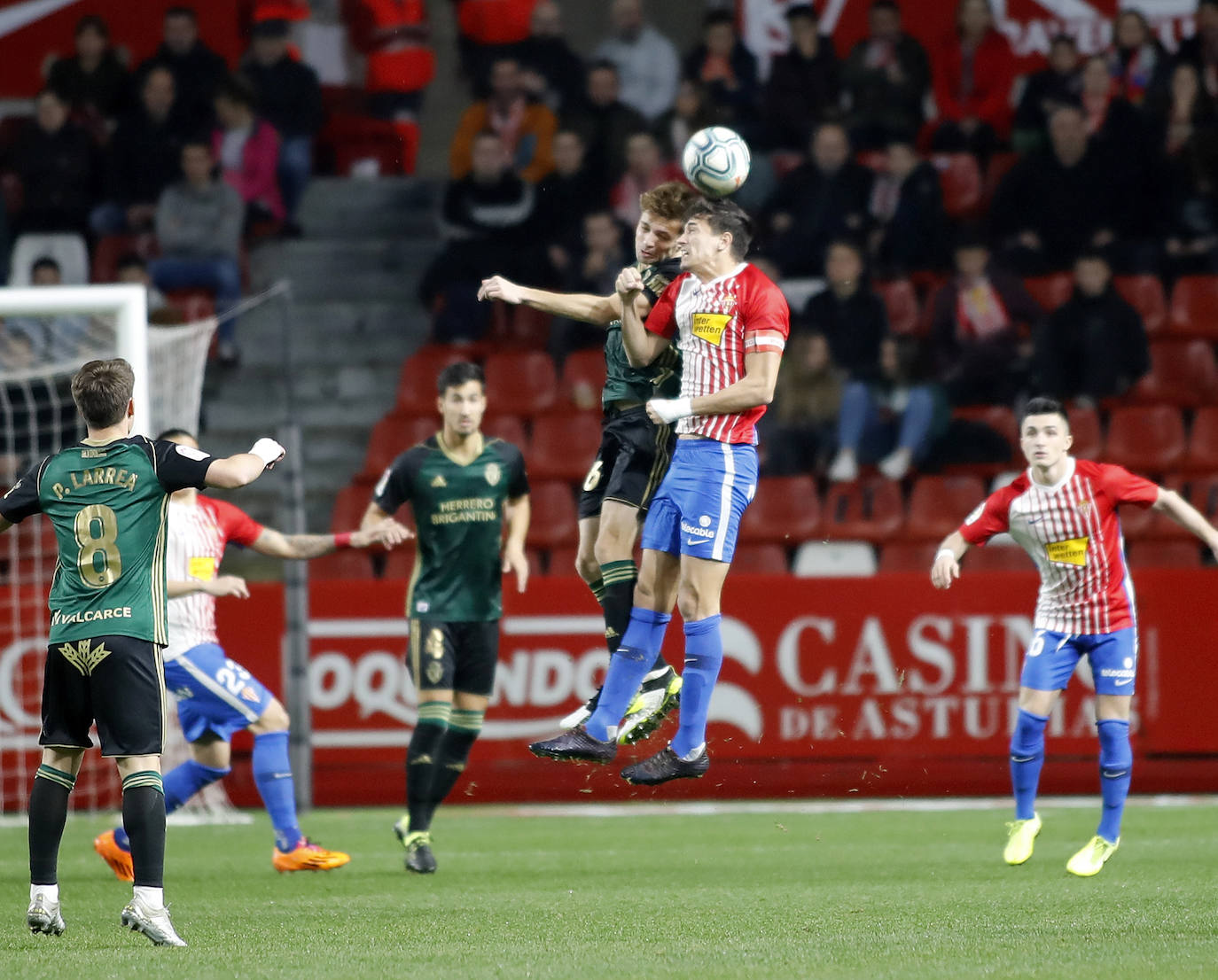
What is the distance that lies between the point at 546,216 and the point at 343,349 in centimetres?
201

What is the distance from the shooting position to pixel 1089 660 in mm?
8430

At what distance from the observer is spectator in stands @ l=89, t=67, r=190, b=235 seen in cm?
1439

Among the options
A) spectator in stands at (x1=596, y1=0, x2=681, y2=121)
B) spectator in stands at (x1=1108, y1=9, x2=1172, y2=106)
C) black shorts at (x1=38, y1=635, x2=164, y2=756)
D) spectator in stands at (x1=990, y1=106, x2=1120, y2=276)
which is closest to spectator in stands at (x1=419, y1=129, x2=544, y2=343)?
spectator in stands at (x1=596, y1=0, x2=681, y2=121)

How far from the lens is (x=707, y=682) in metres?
6.83

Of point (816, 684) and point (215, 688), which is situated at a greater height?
point (215, 688)

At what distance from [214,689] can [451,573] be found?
125 cm

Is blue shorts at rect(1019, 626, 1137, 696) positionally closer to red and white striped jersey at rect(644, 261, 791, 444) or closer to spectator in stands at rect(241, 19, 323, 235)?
red and white striped jersey at rect(644, 261, 791, 444)

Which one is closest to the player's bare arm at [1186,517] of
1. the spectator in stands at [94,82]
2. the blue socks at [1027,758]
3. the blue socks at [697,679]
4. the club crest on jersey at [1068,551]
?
the club crest on jersey at [1068,551]

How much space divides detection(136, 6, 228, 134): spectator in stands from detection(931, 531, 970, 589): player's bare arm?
8.48 m

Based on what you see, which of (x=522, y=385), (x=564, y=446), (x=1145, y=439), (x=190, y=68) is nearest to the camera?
(x=1145, y=439)

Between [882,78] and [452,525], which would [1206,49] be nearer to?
[882,78]

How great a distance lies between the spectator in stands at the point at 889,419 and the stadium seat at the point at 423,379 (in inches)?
117

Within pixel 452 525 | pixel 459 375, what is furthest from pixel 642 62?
pixel 452 525

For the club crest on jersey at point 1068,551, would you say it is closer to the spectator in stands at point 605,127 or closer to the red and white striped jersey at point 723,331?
the red and white striped jersey at point 723,331
